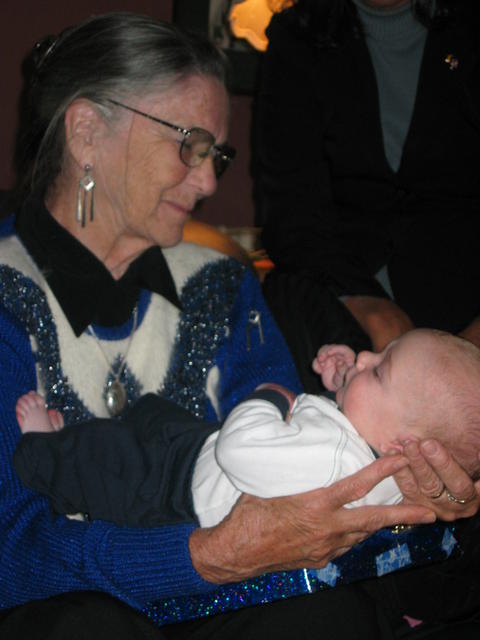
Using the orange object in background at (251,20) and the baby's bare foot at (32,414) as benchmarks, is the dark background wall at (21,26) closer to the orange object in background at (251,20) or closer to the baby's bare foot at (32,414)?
the orange object in background at (251,20)

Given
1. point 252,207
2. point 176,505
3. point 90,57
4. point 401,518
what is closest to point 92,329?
point 176,505

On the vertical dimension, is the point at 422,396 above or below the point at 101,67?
below

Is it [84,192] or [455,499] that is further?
[84,192]

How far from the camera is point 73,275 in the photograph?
1.64 meters

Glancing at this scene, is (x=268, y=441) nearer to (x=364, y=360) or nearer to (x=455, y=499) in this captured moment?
(x=364, y=360)

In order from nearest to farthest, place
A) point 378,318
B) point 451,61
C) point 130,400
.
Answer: point 130,400, point 378,318, point 451,61

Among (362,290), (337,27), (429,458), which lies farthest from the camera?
(337,27)

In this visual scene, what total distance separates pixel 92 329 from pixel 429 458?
79 cm

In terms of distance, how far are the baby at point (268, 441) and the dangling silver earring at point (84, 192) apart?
18.2 inches

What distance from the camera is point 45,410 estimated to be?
148 cm

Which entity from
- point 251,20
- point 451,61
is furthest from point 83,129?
point 251,20

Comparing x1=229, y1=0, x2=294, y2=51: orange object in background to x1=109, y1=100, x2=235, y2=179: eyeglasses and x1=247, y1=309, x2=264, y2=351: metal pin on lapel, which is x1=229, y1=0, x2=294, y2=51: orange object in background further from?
x1=247, y1=309, x2=264, y2=351: metal pin on lapel

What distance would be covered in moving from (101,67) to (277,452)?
980 mm

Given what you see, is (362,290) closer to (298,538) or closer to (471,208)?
(471,208)
